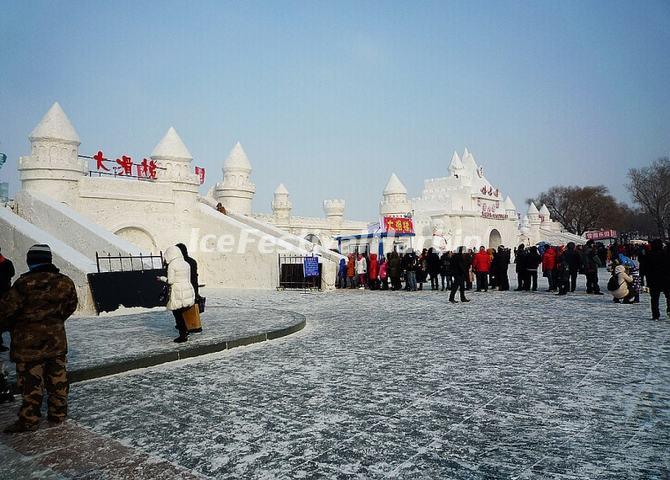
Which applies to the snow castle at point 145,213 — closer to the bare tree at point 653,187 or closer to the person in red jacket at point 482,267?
the person in red jacket at point 482,267

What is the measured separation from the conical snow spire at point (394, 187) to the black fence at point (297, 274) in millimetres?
18774

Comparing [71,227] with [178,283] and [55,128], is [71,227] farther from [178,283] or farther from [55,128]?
[178,283]

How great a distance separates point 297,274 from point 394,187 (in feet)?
63.4

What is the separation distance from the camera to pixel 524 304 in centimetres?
1193

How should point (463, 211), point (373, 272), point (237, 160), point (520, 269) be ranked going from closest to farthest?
1. point (520, 269)
2. point (373, 272)
3. point (237, 160)
4. point (463, 211)

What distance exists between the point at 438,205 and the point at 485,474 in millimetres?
41988

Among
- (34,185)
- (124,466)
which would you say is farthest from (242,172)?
(124,466)

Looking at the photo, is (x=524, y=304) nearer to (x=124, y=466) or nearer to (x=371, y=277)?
(x=371, y=277)

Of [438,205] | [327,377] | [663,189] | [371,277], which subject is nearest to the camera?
[327,377]

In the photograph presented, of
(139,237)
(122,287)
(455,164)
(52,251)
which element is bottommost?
(122,287)

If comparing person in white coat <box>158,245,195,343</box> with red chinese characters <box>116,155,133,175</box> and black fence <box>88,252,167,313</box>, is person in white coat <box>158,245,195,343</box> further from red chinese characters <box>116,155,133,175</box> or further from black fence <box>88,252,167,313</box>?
red chinese characters <box>116,155,133,175</box>

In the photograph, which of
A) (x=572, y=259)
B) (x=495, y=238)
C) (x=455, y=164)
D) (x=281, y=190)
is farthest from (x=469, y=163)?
(x=572, y=259)

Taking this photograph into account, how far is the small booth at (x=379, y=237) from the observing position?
20.2 metres

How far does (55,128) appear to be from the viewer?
61.0ft
